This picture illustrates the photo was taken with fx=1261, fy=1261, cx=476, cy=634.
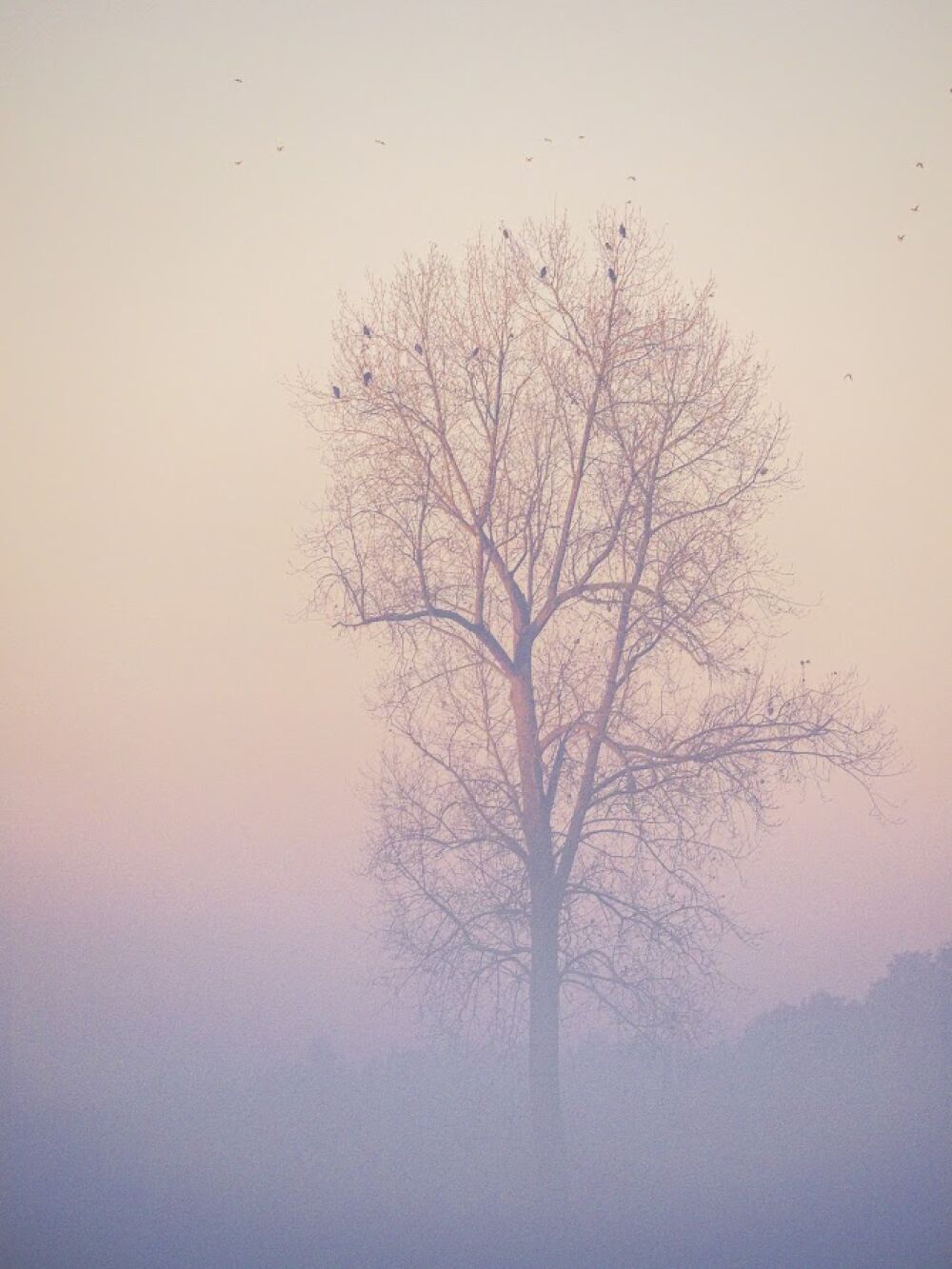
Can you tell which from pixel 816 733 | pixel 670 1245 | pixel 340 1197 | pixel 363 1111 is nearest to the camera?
pixel 670 1245

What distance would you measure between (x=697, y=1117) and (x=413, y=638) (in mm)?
5326

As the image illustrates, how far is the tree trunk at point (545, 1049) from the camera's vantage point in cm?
1091

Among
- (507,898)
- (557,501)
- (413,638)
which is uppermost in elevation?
(557,501)

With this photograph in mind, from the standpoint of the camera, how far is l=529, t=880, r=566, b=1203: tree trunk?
35.8ft

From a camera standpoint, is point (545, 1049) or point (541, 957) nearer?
point (545, 1049)

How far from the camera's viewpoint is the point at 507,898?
38.3ft

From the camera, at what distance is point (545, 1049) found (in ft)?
36.6

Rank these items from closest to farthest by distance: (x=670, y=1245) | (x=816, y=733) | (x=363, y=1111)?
(x=670, y=1245), (x=816, y=733), (x=363, y=1111)

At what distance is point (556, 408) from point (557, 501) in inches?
A: 34.8

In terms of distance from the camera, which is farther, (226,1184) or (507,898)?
(507,898)

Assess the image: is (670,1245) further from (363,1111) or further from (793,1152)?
(363,1111)

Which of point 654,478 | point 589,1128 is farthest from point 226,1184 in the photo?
point 654,478

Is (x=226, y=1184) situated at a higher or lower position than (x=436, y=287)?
lower

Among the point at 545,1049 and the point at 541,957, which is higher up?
the point at 541,957
